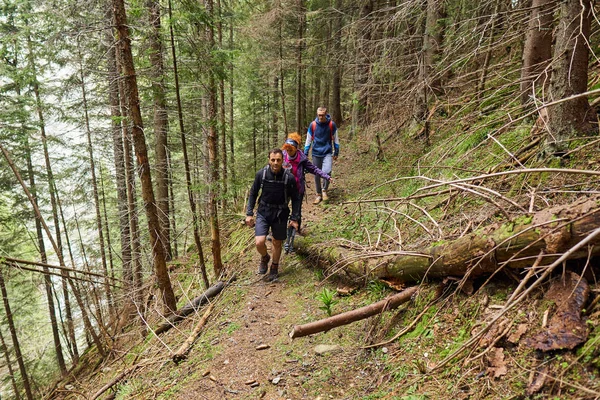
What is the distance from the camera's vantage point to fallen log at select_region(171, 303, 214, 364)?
4863 millimetres

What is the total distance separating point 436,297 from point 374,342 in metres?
0.89

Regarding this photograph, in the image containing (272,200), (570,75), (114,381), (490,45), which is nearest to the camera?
(570,75)

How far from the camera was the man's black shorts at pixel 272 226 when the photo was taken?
5.90m

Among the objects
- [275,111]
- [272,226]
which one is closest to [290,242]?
[272,226]

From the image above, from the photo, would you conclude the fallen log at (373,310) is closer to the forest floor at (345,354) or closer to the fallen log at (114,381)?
the forest floor at (345,354)

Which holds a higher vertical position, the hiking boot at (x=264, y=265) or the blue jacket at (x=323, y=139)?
the blue jacket at (x=323, y=139)

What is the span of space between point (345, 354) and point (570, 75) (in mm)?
4033

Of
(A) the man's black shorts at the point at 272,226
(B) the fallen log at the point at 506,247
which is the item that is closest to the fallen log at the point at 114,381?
(A) the man's black shorts at the point at 272,226

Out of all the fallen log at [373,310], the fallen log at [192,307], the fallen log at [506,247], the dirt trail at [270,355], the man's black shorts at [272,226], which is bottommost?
the fallen log at [192,307]

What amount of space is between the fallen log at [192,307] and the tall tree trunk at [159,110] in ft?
4.64

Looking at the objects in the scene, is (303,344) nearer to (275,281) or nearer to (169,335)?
(275,281)

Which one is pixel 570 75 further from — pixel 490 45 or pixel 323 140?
pixel 323 140

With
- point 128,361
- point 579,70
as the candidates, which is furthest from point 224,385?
point 579,70

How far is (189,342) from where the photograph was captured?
205 inches
